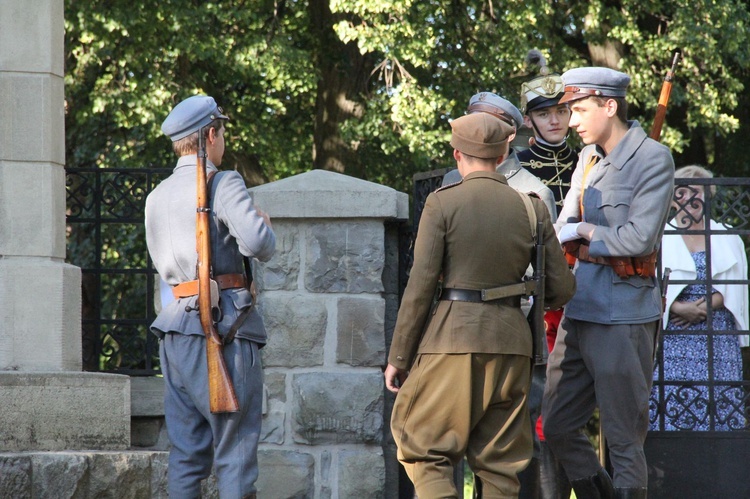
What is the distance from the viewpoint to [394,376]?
4.47 m

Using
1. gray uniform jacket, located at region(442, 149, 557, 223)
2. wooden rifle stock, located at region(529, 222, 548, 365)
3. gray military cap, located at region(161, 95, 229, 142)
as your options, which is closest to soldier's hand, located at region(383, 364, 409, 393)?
wooden rifle stock, located at region(529, 222, 548, 365)

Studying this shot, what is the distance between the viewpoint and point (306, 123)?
15555 mm

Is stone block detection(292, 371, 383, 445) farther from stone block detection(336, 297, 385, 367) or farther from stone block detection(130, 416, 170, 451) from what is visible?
stone block detection(130, 416, 170, 451)

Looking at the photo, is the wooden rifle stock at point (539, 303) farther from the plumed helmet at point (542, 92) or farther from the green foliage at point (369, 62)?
the green foliage at point (369, 62)

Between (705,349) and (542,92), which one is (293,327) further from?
(705,349)

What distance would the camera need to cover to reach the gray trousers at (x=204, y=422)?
4477mm

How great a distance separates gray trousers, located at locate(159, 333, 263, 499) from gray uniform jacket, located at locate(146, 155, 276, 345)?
0.27 ft

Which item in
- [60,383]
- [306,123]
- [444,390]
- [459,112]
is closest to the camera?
[444,390]

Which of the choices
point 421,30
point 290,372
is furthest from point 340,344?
point 421,30

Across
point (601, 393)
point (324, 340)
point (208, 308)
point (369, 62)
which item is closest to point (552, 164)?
point (324, 340)

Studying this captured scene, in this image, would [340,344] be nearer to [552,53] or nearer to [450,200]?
[450,200]

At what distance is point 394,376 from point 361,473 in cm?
147

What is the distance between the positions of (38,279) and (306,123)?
10.3m

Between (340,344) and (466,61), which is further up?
(466,61)
